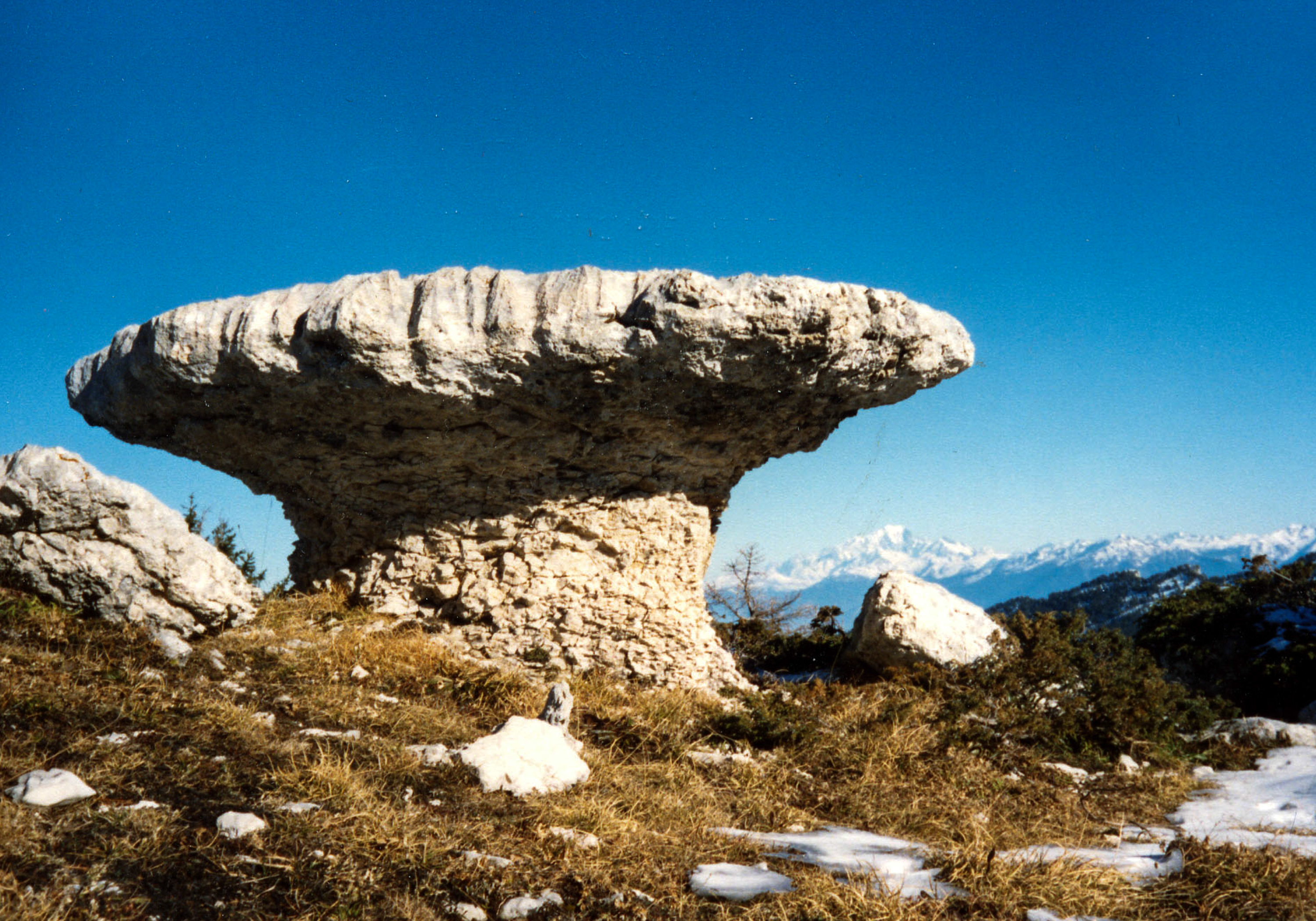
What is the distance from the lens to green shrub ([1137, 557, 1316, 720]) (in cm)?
1189

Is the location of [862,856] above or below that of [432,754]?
below

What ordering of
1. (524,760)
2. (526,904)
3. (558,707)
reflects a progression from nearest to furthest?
(526,904)
(524,760)
(558,707)

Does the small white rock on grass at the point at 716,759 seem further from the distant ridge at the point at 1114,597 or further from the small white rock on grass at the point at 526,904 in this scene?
the distant ridge at the point at 1114,597

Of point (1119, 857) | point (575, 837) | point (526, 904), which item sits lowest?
point (1119, 857)

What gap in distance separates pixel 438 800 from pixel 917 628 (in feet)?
22.9

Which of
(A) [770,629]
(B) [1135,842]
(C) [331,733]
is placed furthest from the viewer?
(A) [770,629]

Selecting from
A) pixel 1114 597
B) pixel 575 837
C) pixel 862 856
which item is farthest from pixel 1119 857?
pixel 1114 597

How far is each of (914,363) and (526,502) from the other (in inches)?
180

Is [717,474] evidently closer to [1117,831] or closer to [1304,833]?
[1117,831]

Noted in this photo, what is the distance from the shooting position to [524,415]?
794 cm

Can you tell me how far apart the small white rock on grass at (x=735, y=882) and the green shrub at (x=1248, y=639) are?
465 inches

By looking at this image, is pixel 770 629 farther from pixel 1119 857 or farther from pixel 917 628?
pixel 1119 857

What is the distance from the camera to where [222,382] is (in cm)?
749

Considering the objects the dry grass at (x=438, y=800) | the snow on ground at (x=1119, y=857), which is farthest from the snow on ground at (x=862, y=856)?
the snow on ground at (x=1119, y=857)
